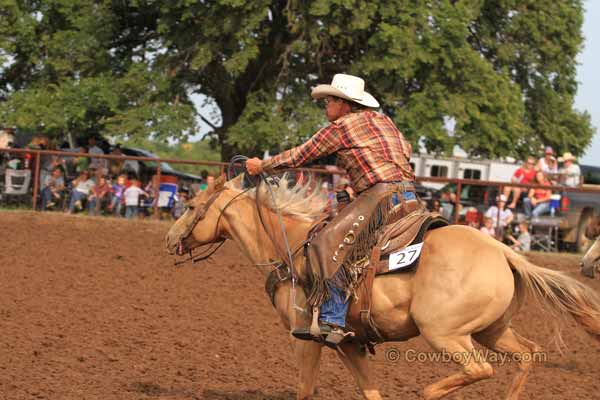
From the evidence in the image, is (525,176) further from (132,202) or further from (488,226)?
(132,202)

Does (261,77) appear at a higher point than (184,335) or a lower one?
higher

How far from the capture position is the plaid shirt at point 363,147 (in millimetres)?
6094

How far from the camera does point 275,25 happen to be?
832 inches

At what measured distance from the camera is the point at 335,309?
6.05 m

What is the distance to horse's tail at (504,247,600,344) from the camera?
19.6ft

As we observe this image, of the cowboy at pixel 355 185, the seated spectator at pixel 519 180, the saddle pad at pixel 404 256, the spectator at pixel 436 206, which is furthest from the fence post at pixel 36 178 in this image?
the saddle pad at pixel 404 256

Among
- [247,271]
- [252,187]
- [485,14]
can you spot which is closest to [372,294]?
[252,187]

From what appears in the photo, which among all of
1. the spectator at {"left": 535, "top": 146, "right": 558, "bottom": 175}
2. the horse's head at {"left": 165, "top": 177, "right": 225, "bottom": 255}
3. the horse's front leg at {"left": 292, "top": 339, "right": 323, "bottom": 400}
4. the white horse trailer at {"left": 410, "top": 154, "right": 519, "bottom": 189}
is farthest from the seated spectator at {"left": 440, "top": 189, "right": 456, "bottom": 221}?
the white horse trailer at {"left": 410, "top": 154, "right": 519, "bottom": 189}

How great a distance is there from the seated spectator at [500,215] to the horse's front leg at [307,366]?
9702mm

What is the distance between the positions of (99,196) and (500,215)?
712 centimetres

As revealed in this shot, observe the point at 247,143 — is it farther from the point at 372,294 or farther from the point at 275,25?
the point at 372,294

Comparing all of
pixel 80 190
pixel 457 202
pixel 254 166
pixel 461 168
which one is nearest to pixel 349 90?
pixel 254 166

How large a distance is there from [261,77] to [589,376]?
46.9 feet

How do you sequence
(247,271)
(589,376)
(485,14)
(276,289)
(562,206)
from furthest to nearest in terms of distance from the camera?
(485,14)
(562,206)
(247,271)
(589,376)
(276,289)
